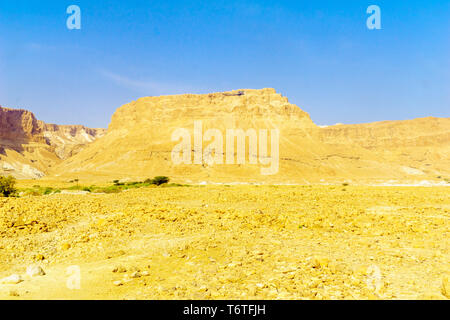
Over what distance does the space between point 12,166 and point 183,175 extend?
42.5 metres

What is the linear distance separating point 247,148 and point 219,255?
80.5m

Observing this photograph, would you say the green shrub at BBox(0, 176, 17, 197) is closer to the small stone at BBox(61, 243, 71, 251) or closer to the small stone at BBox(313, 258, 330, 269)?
the small stone at BBox(61, 243, 71, 251)

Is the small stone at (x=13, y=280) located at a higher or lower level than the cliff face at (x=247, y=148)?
lower

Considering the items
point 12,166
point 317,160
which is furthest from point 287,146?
point 12,166

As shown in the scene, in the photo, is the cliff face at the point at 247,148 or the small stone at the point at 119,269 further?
the cliff face at the point at 247,148

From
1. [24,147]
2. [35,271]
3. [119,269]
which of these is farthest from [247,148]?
[35,271]

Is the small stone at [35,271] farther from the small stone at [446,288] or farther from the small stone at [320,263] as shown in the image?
the small stone at [446,288]

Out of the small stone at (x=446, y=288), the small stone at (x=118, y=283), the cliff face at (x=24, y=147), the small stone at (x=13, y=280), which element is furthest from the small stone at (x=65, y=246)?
the cliff face at (x=24, y=147)

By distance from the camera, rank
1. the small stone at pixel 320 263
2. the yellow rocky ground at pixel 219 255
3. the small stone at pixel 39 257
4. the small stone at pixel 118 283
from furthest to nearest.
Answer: the small stone at pixel 39 257
the small stone at pixel 320 263
the small stone at pixel 118 283
the yellow rocky ground at pixel 219 255

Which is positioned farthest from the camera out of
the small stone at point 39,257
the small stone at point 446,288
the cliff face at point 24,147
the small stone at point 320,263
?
the cliff face at point 24,147

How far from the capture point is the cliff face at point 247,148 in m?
76.1

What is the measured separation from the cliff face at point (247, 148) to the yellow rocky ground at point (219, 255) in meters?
54.7

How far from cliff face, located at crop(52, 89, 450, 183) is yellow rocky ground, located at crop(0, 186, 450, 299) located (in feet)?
179

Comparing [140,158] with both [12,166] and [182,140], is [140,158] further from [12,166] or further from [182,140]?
[12,166]
